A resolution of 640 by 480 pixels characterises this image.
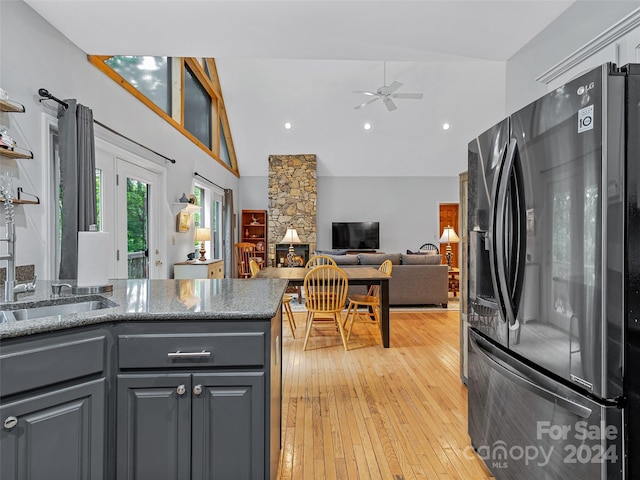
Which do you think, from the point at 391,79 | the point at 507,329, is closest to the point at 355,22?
the point at 507,329

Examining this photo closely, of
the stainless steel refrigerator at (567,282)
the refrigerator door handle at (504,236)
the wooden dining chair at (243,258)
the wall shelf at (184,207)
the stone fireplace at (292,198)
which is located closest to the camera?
the stainless steel refrigerator at (567,282)

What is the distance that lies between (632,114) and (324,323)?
162 inches

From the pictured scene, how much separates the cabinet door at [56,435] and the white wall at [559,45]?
2.49 m

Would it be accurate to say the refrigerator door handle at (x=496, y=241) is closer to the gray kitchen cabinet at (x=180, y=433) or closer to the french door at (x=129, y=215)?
the gray kitchen cabinet at (x=180, y=433)

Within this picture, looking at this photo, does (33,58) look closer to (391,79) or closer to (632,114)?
(632,114)

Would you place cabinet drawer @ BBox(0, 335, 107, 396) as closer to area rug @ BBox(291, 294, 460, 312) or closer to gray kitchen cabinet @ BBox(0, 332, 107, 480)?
gray kitchen cabinet @ BBox(0, 332, 107, 480)

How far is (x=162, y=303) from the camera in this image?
158 cm

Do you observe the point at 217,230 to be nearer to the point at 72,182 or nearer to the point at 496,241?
the point at 72,182

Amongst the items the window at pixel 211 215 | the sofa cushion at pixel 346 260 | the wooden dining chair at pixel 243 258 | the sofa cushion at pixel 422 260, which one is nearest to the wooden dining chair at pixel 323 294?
the sofa cushion at pixel 346 260

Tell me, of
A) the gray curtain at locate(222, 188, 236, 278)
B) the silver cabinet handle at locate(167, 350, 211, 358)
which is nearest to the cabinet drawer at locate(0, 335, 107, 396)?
the silver cabinet handle at locate(167, 350, 211, 358)

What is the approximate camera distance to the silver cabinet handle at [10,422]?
114 cm

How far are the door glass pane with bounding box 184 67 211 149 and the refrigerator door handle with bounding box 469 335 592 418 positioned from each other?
509 centimetres

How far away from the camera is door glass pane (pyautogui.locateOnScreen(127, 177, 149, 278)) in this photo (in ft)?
12.1

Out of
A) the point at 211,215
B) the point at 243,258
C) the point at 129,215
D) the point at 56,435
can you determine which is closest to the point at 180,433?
the point at 56,435
